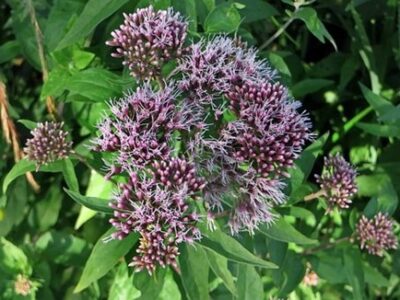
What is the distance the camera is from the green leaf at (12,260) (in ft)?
5.70

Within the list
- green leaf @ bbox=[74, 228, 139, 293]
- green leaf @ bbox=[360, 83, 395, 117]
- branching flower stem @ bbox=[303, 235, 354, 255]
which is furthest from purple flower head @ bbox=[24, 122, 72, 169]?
green leaf @ bbox=[360, 83, 395, 117]

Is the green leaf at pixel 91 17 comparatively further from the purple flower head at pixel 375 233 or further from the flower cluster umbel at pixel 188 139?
the purple flower head at pixel 375 233

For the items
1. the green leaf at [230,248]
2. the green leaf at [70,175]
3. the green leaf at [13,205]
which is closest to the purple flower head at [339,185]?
the green leaf at [230,248]

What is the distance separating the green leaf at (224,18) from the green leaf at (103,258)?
494 millimetres

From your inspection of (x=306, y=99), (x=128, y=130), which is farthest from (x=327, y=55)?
(x=128, y=130)

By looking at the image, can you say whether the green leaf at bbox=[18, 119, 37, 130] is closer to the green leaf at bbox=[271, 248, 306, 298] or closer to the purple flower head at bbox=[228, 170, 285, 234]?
the purple flower head at bbox=[228, 170, 285, 234]

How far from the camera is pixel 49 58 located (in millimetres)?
1717

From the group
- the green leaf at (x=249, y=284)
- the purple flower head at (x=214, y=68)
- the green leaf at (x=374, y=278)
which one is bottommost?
the green leaf at (x=374, y=278)

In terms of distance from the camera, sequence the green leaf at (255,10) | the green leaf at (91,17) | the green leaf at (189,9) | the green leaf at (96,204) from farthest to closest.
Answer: the green leaf at (255,10), the green leaf at (189,9), the green leaf at (91,17), the green leaf at (96,204)

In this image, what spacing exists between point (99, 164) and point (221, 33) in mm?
403

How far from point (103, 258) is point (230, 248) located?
252 millimetres

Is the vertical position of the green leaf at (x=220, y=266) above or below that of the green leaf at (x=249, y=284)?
above

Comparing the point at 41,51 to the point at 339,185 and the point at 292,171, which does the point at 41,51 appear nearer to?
the point at 292,171

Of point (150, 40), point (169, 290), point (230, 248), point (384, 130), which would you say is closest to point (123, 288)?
point (169, 290)
